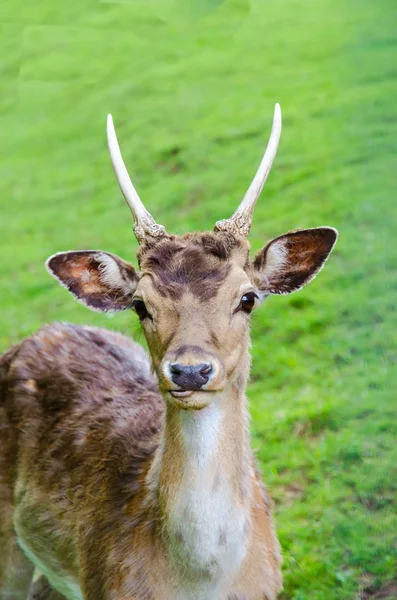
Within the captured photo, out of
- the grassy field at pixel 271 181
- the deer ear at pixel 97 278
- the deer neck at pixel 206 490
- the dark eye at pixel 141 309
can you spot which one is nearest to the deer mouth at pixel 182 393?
the deer neck at pixel 206 490

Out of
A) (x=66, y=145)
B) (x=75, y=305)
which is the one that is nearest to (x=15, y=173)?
(x=66, y=145)

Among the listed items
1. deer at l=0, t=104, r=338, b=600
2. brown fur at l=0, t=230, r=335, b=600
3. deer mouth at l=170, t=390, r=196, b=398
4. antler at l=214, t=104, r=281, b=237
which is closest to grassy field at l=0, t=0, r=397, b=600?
antler at l=214, t=104, r=281, b=237

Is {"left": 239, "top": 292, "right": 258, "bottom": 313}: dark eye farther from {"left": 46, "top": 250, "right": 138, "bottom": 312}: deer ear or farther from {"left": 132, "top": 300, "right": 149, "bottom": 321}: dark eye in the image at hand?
{"left": 46, "top": 250, "right": 138, "bottom": 312}: deer ear

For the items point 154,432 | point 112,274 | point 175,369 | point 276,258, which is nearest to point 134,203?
point 112,274

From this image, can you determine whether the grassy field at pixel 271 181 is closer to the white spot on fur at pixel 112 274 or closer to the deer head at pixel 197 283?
the deer head at pixel 197 283

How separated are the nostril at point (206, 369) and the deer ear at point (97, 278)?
1.00 meters

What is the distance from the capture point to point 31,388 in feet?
21.8

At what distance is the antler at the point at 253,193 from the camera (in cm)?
521

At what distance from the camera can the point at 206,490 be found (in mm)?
5004

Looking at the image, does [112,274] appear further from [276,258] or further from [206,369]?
[206,369]

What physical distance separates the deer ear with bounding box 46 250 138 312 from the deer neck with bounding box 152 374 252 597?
72 cm

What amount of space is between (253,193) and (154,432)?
153 cm

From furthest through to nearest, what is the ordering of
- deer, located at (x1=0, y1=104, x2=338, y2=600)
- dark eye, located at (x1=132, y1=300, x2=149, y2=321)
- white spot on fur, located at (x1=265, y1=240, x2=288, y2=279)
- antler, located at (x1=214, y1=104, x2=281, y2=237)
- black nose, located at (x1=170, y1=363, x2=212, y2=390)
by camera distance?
white spot on fur, located at (x1=265, y1=240, x2=288, y2=279) < antler, located at (x1=214, y1=104, x2=281, y2=237) < dark eye, located at (x1=132, y1=300, x2=149, y2=321) < deer, located at (x1=0, y1=104, x2=338, y2=600) < black nose, located at (x1=170, y1=363, x2=212, y2=390)

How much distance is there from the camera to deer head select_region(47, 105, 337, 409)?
4.68 m
